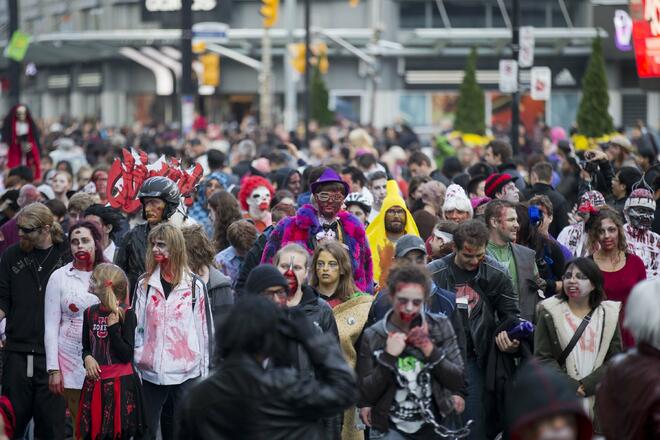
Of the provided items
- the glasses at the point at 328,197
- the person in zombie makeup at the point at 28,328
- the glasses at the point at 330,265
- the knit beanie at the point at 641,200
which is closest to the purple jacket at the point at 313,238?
the glasses at the point at 328,197

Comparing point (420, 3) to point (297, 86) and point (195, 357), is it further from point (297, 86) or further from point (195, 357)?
point (195, 357)

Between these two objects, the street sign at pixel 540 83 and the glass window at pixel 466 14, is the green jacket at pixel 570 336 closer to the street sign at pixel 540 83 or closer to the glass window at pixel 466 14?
the street sign at pixel 540 83

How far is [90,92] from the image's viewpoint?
67312 millimetres

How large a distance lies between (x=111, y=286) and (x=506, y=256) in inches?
110

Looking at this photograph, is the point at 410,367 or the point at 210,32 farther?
the point at 210,32

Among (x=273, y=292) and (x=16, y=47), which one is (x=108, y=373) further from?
(x=16, y=47)

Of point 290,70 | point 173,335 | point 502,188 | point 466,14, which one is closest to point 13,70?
point 502,188

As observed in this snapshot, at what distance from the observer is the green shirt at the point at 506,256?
407 inches

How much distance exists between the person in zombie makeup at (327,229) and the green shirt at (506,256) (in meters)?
0.86

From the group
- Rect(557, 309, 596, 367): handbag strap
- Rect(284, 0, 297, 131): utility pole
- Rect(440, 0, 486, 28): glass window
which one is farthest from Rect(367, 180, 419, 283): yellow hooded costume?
Rect(440, 0, 486, 28): glass window

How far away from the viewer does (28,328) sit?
10547mm

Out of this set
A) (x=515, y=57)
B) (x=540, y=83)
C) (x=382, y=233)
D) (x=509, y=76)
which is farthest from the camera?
(x=540, y=83)

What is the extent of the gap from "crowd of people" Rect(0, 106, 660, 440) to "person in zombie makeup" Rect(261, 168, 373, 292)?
0.05 feet

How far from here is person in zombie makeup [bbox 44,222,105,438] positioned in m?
9.87
